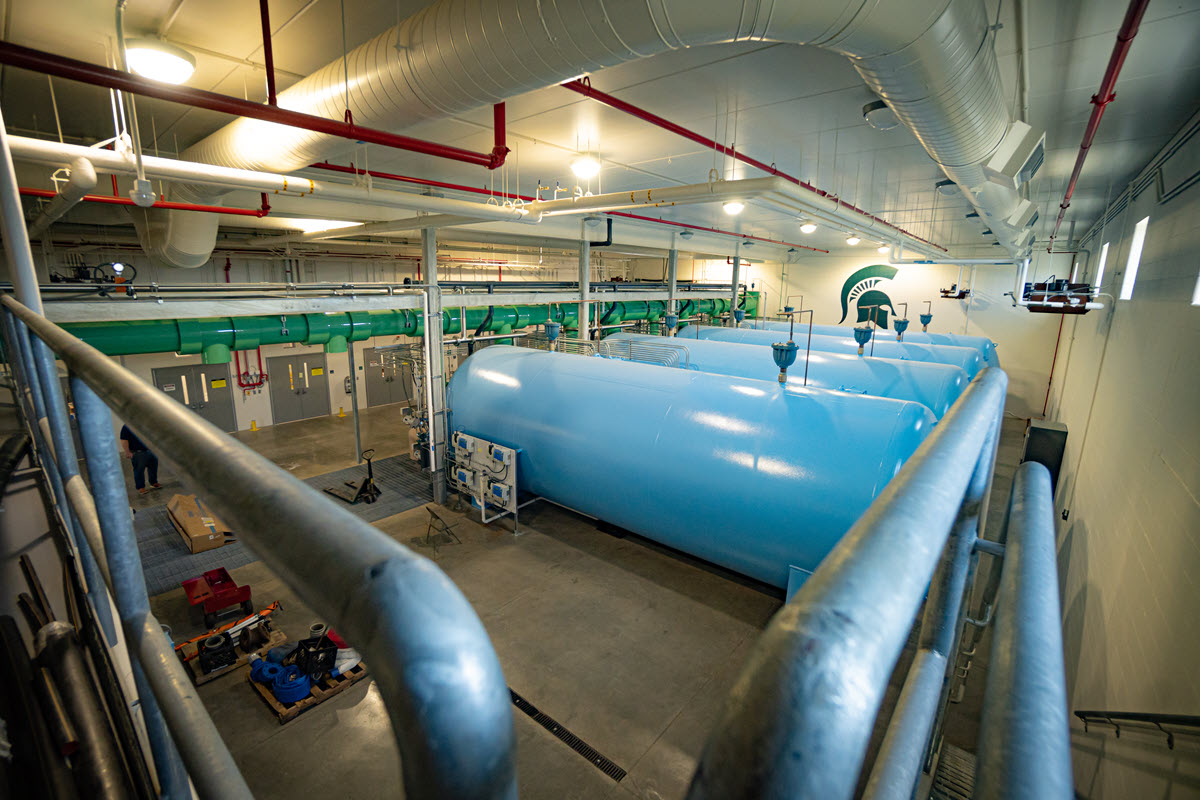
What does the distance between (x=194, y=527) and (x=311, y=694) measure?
384cm

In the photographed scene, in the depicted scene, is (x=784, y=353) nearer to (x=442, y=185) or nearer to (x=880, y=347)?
(x=442, y=185)

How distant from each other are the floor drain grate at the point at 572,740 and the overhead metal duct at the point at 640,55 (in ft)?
13.2

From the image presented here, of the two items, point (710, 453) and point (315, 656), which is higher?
point (710, 453)

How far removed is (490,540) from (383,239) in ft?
24.8

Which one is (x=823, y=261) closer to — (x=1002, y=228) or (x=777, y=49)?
(x=1002, y=228)

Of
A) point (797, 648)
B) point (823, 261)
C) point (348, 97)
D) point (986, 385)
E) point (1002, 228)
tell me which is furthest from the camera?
point (823, 261)

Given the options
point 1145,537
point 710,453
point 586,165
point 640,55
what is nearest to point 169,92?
point 640,55

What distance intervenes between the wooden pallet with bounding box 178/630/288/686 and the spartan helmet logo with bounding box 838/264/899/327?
1619 centimetres

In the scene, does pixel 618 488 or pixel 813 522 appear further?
pixel 618 488

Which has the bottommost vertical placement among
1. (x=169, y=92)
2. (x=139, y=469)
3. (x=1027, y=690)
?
(x=139, y=469)

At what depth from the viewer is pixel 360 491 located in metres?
8.03

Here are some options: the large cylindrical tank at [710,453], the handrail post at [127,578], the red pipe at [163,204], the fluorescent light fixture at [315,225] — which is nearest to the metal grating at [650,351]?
the large cylindrical tank at [710,453]

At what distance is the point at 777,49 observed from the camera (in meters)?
3.45

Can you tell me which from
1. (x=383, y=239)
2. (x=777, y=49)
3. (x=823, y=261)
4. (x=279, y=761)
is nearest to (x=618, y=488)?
(x=279, y=761)
